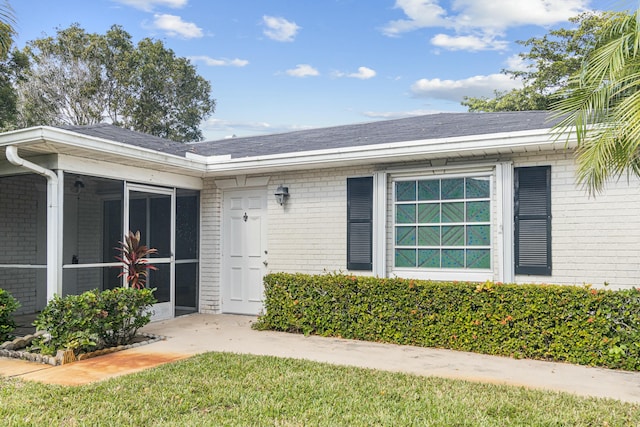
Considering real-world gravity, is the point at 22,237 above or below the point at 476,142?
below

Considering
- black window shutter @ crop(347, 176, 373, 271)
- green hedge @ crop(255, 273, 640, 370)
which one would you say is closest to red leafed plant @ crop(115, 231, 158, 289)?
green hedge @ crop(255, 273, 640, 370)

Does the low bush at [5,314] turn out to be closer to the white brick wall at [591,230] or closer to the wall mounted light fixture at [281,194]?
the wall mounted light fixture at [281,194]

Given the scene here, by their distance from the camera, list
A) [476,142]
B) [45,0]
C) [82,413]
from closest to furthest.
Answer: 1. [82,413]
2. [476,142]
3. [45,0]

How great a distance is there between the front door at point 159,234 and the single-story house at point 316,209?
0.08ft

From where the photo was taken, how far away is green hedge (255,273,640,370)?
→ 216 inches

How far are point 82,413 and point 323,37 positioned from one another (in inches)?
552

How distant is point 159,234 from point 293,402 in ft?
16.6

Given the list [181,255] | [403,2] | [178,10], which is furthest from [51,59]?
[181,255]

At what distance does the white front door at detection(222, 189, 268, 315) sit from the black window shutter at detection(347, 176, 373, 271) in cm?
170

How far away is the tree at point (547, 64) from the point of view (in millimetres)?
19625

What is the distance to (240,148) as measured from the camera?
10.2 m

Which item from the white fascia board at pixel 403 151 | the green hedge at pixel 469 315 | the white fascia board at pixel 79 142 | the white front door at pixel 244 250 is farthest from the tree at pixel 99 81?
the green hedge at pixel 469 315

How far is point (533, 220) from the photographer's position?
6.69m

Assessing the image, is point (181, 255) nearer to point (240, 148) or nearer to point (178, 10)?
point (240, 148)
